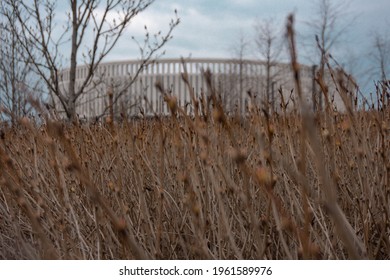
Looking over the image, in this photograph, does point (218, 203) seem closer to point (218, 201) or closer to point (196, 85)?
point (218, 201)

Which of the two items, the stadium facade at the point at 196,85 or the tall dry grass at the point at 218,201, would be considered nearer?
the tall dry grass at the point at 218,201

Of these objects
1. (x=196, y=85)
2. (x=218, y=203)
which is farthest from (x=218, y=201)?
(x=196, y=85)

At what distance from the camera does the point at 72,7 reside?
529 centimetres

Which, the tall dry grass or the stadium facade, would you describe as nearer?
the tall dry grass

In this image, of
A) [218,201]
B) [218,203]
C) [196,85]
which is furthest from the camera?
[196,85]

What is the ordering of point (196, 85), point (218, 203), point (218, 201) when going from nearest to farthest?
1. point (218, 201)
2. point (218, 203)
3. point (196, 85)

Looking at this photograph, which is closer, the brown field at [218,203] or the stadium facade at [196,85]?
the brown field at [218,203]

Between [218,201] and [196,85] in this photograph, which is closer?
[218,201]

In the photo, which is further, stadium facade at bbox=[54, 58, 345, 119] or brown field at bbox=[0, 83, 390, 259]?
stadium facade at bbox=[54, 58, 345, 119]

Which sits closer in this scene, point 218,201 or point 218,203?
point 218,201
